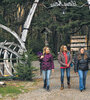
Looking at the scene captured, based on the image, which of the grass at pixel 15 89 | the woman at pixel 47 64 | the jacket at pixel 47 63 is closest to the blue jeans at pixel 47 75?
the woman at pixel 47 64

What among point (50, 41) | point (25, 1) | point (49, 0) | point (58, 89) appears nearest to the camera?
point (58, 89)

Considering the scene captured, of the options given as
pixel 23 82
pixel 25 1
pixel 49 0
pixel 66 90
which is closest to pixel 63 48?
pixel 66 90

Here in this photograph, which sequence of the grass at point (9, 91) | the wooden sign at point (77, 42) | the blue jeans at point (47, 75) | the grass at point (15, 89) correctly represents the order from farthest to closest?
the wooden sign at point (77, 42) → the blue jeans at point (47, 75) → the grass at point (9, 91) → the grass at point (15, 89)

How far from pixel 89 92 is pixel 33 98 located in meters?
2.05

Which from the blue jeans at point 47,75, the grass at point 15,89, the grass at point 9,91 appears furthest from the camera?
the blue jeans at point 47,75

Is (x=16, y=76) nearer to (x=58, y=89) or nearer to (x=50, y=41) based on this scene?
(x=58, y=89)

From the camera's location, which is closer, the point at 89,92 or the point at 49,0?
the point at 89,92

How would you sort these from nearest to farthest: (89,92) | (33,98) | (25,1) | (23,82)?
(33,98)
(89,92)
(23,82)
(25,1)

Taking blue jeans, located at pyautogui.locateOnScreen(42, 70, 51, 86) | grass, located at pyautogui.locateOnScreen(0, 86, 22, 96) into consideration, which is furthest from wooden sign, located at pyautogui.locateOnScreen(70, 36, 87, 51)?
grass, located at pyautogui.locateOnScreen(0, 86, 22, 96)

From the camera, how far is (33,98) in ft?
28.5

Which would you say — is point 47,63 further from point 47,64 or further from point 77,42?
point 77,42

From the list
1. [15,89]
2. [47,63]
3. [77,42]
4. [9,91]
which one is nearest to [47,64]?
[47,63]

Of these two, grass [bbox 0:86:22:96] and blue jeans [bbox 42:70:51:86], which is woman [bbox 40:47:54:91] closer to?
blue jeans [bbox 42:70:51:86]

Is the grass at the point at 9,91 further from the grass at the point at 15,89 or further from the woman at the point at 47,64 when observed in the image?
the woman at the point at 47,64
